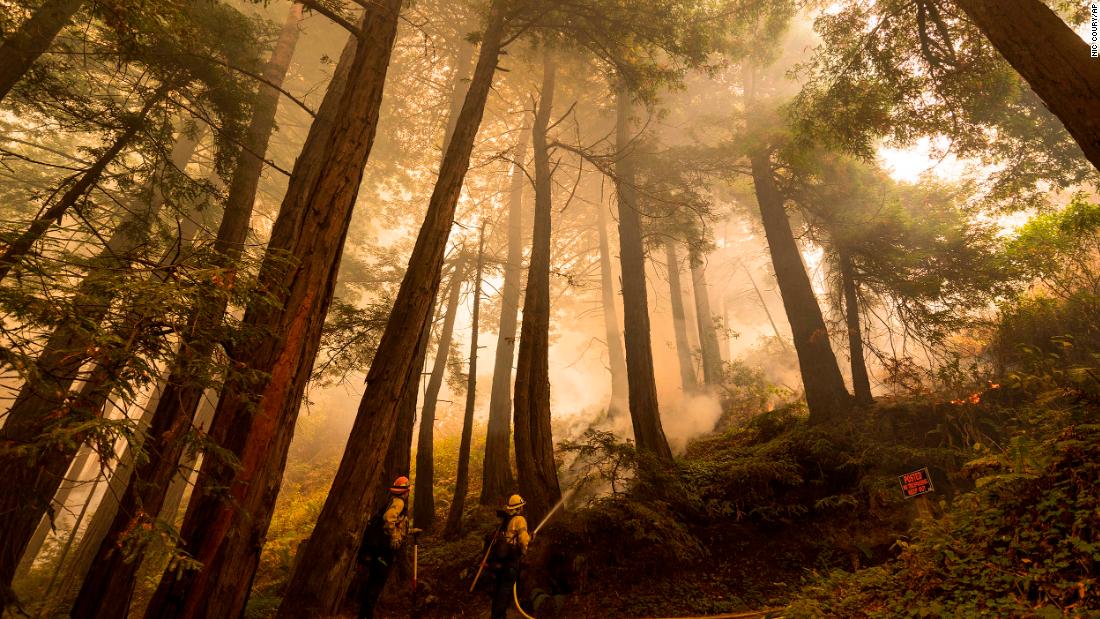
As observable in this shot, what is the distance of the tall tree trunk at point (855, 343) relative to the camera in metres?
9.76

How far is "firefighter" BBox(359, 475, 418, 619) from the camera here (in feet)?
19.8

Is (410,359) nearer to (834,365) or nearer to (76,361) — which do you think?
(76,361)

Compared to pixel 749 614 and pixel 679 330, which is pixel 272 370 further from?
pixel 679 330

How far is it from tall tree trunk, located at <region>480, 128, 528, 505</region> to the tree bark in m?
4.23

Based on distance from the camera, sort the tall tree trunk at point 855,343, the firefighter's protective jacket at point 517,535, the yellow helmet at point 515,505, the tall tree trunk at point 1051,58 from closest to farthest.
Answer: the tall tree trunk at point 1051,58
the firefighter's protective jacket at point 517,535
the yellow helmet at point 515,505
the tall tree trunk at point 855,343

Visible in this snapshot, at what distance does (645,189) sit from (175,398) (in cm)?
1035

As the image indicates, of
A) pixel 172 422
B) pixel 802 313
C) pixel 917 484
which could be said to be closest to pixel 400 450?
pixel 172 422

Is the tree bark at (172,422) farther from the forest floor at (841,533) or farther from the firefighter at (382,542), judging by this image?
the forest floor at (841,533)

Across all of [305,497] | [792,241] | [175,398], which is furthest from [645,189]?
[305,497]

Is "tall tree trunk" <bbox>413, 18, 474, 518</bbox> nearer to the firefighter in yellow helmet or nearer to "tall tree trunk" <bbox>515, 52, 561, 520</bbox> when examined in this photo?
"tall tree trunk" <bbox>515, 52, 561, 520</bbox>

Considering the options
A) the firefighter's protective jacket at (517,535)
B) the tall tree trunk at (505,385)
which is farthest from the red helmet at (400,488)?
the tall tree trunk at (505,385)

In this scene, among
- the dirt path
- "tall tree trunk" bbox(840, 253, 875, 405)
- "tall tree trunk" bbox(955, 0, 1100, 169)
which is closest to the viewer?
"tall tree trunk" bbox(955, 0, 1100, 169)

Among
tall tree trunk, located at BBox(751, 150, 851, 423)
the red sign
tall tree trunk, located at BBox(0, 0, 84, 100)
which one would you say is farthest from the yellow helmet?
tall tree trunk, located at BBox(0, 0, 84, 100)

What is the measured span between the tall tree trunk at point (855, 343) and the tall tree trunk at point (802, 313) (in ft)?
0.92
